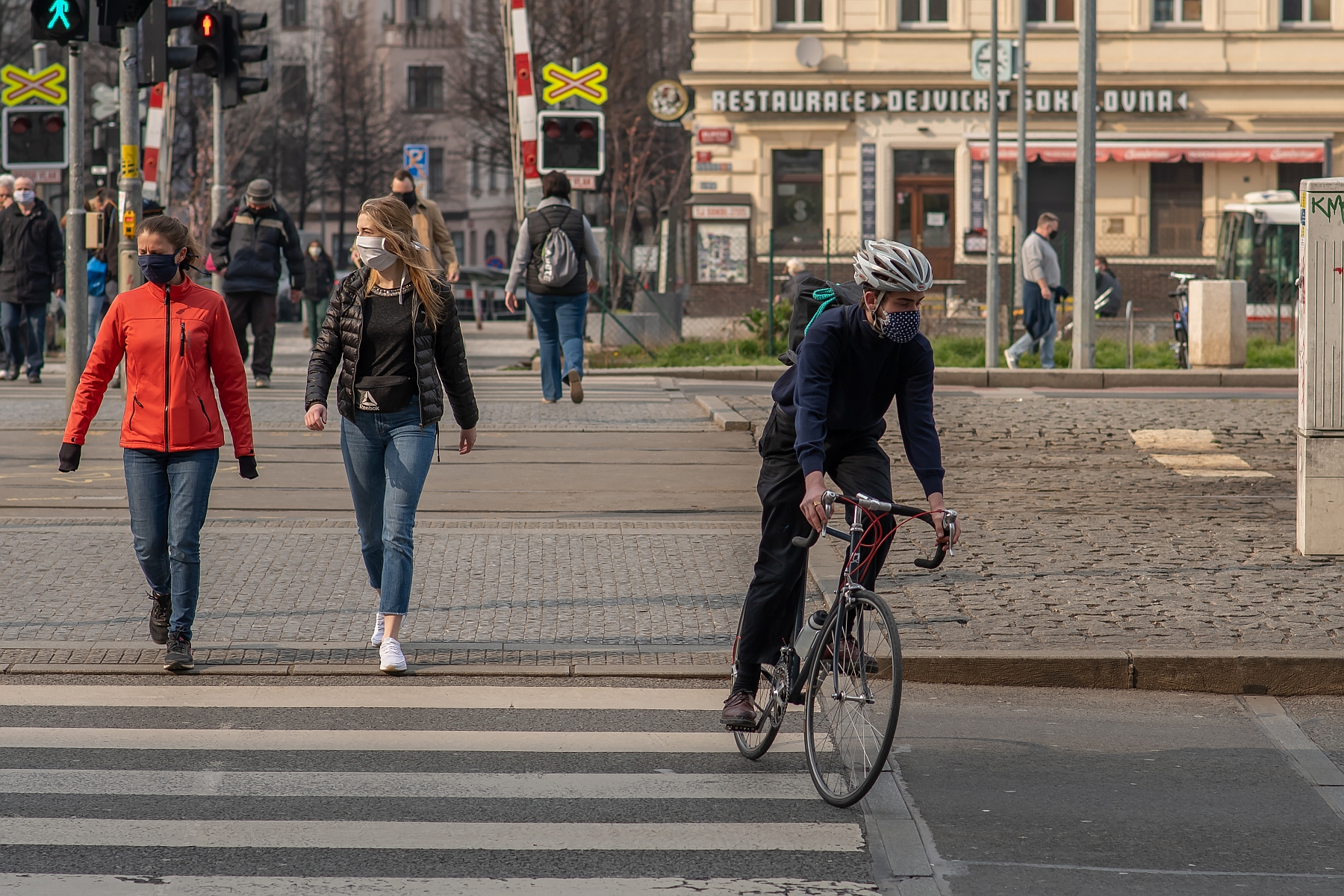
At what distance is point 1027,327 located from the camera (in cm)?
2120

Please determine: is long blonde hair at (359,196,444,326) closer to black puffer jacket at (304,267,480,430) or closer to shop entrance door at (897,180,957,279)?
black puffer jacket at (304,267,480,430)

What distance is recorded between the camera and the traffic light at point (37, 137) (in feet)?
56.9

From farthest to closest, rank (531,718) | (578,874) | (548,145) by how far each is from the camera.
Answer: (548,145), (531,718), (578,874)

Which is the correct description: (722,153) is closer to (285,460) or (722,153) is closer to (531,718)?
(285,460)

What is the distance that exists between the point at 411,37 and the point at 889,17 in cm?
3725

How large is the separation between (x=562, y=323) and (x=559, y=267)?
540 mm

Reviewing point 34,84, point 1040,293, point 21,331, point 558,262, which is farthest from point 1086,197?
point 34,84

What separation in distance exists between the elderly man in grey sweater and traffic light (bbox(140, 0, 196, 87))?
33.1 ft

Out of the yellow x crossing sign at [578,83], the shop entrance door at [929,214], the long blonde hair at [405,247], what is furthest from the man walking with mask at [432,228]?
the shop entrance door at [929,214]

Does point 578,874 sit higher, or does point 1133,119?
point 1133,119

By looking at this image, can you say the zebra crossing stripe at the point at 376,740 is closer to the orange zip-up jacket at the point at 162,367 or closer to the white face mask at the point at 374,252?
the orange zip-up jacket at the point at 162,367

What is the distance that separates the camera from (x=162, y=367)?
6.71m

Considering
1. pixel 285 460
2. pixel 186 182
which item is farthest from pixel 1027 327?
pixel 186 182

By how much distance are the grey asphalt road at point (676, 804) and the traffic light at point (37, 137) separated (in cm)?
1218
